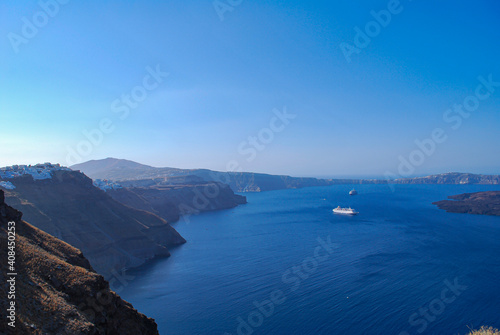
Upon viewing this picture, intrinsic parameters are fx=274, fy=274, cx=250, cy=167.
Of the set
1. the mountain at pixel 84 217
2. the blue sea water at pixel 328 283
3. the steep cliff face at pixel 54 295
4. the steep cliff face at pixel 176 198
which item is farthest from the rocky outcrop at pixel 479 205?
the steep cliff face at pixel 54 295

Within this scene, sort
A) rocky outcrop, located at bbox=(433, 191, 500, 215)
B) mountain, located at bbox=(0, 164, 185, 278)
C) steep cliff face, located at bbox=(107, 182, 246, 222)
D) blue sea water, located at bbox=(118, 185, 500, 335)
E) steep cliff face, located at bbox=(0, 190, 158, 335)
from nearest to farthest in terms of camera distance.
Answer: steep cliff face, located at bbox=(0, 190, 158, 335), blue sea water, located at bbox=(118, 185, 500, 335), mountain, located at bbox=(0, 164, 185, 278), steep cliff face, located at bbox=(107, 182, 246, 222), rocky outcrop, located at bbox=(433, 191, 500, 215)

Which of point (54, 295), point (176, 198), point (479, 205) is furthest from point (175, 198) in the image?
point (479, 205)

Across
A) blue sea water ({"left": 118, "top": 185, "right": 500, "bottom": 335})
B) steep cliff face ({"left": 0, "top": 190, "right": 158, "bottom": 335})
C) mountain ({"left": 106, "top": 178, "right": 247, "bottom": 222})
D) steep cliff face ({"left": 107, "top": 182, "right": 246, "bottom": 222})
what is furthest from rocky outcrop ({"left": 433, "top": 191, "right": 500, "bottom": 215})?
A: steep cliff face ({"left": 0, "top": 190, "right": 158, "bottom": 335})

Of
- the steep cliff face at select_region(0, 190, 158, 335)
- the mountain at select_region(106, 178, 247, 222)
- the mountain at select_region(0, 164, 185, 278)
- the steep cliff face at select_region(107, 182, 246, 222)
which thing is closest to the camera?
the steep cliff face at select_region(0, 190, 158, 335)

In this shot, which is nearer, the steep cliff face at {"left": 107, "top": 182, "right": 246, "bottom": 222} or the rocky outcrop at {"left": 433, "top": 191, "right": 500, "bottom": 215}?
the steep cliff face at {"left": 107, "top": 182, "right": 246, "bottom": 222}

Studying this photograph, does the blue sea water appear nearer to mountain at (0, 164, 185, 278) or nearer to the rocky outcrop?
mountain at (0, 164, 185, 278)

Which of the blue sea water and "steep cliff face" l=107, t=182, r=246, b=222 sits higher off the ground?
"steep cliff face" l=107, t=182, r=246, b=222
